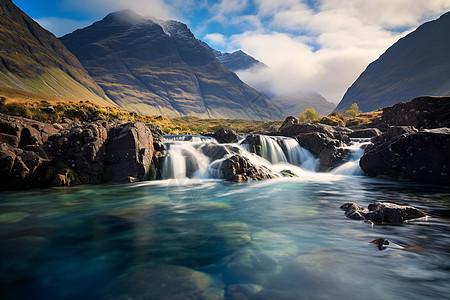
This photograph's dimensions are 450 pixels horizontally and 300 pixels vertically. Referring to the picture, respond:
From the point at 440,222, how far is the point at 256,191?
370 inches

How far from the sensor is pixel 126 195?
603 inches

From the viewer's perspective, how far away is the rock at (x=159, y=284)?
4984mm

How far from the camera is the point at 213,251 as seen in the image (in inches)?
287

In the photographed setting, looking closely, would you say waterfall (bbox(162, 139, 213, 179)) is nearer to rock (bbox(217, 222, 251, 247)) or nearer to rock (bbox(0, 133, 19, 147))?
rock (bbox(0, 133, 19, 147))

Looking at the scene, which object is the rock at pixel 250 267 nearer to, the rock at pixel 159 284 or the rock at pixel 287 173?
the rock at pixel 159 284

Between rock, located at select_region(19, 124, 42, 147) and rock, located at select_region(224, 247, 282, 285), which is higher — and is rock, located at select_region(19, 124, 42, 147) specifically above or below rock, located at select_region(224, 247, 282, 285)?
above

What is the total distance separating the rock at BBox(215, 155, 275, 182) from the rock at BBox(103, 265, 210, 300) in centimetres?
1381

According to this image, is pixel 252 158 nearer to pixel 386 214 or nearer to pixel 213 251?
pixel 386 214

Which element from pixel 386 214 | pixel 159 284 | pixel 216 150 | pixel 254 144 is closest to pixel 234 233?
pixel 159 284

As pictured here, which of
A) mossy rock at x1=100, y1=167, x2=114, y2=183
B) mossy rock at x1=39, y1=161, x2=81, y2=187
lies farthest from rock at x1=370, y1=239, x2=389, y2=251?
mossy rock at x1=39, y1=161, x2=81, y2=187

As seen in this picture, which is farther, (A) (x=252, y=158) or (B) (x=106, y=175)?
(A) (x=252, y=158)

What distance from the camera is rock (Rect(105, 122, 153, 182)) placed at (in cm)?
1853

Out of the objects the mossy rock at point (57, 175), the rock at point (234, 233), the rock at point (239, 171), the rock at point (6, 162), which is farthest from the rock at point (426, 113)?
the rock at point (6, 162)

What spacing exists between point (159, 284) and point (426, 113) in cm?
3241
